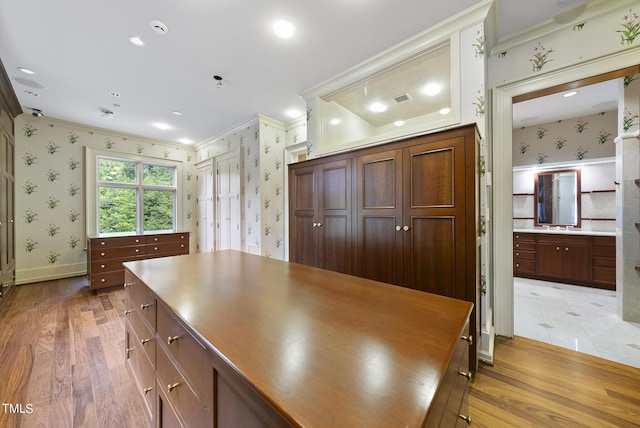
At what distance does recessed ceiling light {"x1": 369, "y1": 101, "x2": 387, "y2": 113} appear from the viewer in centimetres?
263

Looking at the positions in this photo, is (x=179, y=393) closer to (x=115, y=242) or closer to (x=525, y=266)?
(x=115, y=242)

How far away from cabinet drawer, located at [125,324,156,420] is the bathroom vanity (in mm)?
5321

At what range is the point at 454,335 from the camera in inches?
28.3

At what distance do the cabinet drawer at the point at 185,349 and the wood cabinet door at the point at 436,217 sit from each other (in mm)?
1414

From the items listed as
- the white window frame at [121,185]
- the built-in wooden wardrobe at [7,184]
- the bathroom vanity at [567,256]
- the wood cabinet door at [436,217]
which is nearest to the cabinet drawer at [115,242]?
the built-in wooden wardrobe at [7,184]

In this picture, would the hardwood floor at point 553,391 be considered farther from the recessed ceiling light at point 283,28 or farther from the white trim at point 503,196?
the recessed ceiling light at point 283,28

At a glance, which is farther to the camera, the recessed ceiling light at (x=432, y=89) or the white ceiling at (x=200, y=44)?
the recessed ceiling light at (x=432, y=89)

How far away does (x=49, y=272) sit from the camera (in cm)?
393

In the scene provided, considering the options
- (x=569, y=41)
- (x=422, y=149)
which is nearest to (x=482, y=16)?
(x=569, y=41)

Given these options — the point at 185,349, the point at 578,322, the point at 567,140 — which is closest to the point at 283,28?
the point at 185,349

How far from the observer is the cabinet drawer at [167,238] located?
13.4 ft

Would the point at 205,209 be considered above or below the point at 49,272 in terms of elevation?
above

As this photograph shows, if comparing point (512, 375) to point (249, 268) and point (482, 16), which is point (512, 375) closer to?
point (249, 268)

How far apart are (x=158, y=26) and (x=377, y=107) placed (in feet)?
6.98
